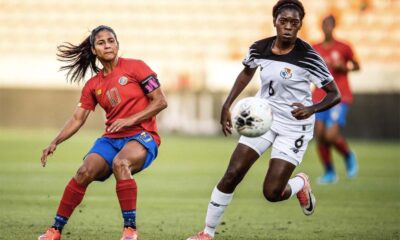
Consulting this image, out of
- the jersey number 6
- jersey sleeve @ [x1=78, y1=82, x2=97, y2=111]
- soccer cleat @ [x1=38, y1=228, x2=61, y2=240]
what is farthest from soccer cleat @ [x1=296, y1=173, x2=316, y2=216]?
soccer cleat @ [x1=38, y1=228, x2=61, y2=240]

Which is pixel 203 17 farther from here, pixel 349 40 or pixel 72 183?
pixel 72 183

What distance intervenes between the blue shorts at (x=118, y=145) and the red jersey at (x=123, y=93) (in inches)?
1.7

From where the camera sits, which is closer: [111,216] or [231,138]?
[111,216]

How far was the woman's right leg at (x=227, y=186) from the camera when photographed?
24.1ft

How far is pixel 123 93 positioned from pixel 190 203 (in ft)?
11.7

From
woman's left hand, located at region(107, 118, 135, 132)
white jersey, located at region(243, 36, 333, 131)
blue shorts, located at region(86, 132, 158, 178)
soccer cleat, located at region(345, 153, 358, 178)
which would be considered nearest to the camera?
woman's left hand, located at region(107, 118, 135, 132)

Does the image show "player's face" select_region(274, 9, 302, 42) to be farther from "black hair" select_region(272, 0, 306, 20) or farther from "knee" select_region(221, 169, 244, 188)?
"knee" select_region(221, 169, 244, 188)

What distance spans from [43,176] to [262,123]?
7285 mm

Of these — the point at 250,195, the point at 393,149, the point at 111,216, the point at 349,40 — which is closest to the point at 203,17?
the point at 349,40

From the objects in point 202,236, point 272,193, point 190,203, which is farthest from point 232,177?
point 190,203

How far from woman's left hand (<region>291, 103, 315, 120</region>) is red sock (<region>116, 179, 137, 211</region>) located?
1.43m

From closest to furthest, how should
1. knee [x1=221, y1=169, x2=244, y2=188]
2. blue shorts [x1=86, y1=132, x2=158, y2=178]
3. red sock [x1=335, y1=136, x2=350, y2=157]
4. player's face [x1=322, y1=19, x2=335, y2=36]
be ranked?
1. blue shorts [x1=86, y1=132, x2=158, y2=178]
2. knee [x1=221, y1=169, x2=244, y2=188]
3. player's face [x1=322, y1=19, x2=335, y2=36]
4. red sock [x1=335, y1=136, x2=350, y2=157]

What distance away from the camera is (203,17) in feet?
97.1

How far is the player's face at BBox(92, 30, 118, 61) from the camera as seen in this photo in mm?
7215
